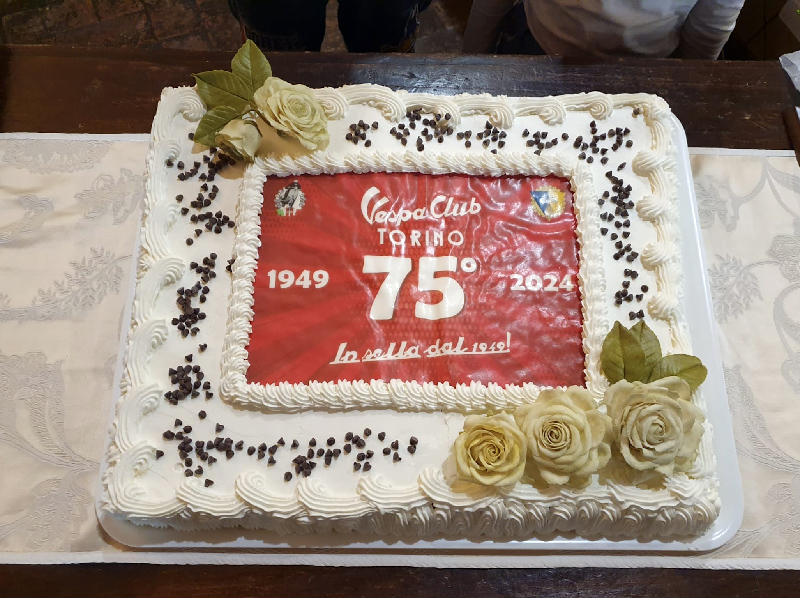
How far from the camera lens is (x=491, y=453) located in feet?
5.01

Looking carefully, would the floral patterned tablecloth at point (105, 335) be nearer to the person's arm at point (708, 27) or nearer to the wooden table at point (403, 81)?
the wooden table at point (403, 81)

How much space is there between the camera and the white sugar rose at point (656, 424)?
5.01 ft

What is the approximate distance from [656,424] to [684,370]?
22 centimetres

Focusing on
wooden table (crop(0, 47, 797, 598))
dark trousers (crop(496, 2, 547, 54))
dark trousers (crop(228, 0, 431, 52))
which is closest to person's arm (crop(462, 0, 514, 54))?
dark trousers (crop(496, 2, 547, 54))

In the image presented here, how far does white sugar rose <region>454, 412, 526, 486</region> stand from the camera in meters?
1.52

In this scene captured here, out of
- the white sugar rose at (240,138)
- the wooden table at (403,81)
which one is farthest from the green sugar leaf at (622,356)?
the white sugar rose at (240,138)

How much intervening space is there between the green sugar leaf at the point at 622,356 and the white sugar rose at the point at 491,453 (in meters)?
0.33

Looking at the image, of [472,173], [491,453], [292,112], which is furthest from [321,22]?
[491,453]

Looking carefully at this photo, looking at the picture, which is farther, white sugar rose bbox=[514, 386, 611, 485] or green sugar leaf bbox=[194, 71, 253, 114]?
green sugar leaf bbox=[194, 71, 253, 114]

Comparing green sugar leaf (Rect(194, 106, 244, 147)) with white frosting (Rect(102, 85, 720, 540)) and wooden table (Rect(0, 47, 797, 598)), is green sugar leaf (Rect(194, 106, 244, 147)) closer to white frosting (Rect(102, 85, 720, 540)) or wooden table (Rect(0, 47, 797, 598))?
white frosting (Rect(102, 85, 720, 540))

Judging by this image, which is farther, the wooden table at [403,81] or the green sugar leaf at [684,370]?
the wooden table at [403,81]

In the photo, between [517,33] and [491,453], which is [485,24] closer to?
[517,33]

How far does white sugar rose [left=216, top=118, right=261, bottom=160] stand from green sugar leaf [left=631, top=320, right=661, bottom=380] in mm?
1243

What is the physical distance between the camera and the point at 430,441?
5.49 feet
